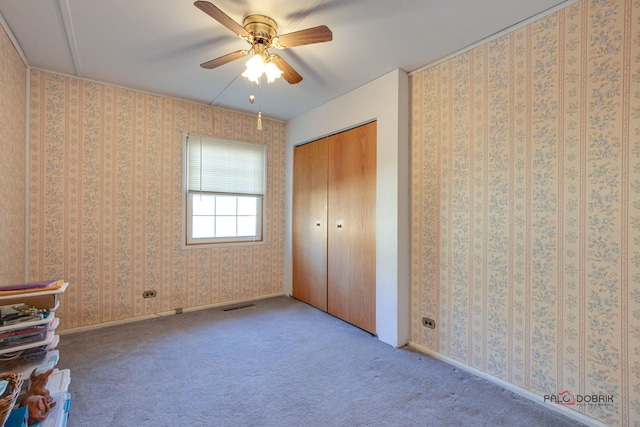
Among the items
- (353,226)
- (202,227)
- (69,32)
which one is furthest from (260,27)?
(202,227)

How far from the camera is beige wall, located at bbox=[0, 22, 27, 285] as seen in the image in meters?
2.00

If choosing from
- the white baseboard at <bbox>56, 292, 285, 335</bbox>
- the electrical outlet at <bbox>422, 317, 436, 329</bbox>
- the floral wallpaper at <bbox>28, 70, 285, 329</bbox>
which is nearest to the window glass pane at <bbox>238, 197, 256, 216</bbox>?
the floral wallpaper at <bbox>28, 70, 285, 329</bbox>

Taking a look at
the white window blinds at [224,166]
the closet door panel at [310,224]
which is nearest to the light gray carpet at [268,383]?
the closet door panel at [310,224]

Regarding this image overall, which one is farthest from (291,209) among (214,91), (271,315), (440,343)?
(440,343)

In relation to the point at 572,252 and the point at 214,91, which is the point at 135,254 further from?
the point at 572,252

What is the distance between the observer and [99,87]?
9.41 feet

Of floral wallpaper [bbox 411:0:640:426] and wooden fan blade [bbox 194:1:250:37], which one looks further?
floral wallpaper [bbox 411:0:640:426]

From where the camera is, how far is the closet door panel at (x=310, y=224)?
345 centimetres

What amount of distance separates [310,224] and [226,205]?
3.58 feet

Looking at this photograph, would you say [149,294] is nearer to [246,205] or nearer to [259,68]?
[246,205]

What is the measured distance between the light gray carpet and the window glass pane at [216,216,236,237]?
1177 millimetres

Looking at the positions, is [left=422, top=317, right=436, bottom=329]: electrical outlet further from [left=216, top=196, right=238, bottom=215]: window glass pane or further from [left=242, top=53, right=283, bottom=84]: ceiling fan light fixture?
[left=216, top=196, right=238, bottom=215]: window glass pane

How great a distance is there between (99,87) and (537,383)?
4.36 metres

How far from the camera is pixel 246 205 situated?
384 centimetres
